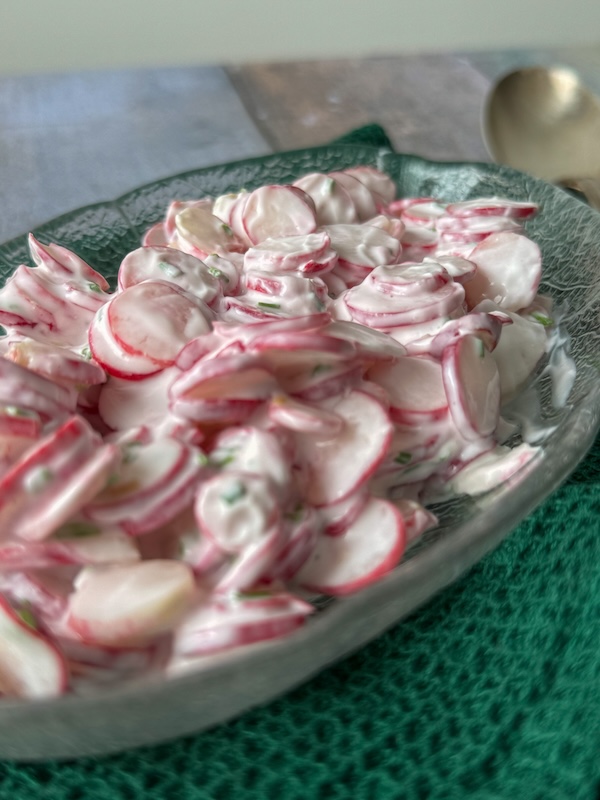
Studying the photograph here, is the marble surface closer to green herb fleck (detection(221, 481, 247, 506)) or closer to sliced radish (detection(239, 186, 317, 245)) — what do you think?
sliced radish (detection(239, 186, 317, 245))

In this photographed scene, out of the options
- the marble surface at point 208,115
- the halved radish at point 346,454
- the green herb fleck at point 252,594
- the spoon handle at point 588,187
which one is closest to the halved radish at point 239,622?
the green herb fleck at point 252,594

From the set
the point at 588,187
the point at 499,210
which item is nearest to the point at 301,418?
the point at 499,210

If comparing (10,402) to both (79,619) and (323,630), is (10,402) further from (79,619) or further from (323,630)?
(323,630)

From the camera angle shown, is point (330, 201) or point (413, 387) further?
point (330, 201)

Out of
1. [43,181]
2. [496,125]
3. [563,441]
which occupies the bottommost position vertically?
[43,181]

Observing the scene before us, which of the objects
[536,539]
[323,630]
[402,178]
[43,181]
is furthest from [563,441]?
[43,181]

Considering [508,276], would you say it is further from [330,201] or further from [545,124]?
[545,124]

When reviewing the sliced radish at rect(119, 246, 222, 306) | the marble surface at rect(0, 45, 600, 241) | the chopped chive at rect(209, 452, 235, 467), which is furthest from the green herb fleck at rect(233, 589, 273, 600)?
the marble surface at rect(0, 45, 600, 241)
